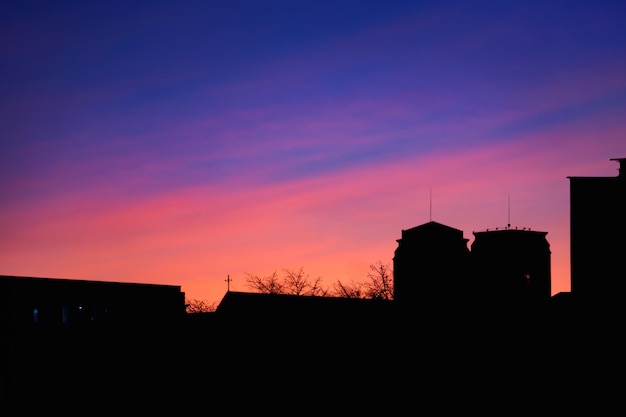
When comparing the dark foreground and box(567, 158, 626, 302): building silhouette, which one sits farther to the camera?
box(567, 158, 626, 302): building silhouette

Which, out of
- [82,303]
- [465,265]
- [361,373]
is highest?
[465,265]

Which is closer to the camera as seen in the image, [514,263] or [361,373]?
[361,373]

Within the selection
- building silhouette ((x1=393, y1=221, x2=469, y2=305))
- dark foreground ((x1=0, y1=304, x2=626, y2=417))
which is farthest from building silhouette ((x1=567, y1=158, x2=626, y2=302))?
building silhouette ((x1=393, y1=221, x2=469, y2=305))

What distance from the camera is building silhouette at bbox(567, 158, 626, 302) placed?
54.4 meters

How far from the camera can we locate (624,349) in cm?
3878

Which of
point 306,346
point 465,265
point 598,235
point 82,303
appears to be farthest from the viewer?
point 465,265

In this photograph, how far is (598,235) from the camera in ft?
182

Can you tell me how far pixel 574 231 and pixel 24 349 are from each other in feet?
115

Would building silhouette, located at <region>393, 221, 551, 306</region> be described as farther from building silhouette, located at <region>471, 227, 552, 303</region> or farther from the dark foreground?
the dark foreground

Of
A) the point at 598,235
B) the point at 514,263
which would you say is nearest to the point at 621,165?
the point at 598,235

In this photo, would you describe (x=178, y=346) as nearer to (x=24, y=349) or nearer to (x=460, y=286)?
(x=24, y=349)

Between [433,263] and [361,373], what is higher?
[433,263]

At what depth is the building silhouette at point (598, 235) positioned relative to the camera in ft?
179

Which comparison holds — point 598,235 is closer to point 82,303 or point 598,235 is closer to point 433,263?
point 433,263
